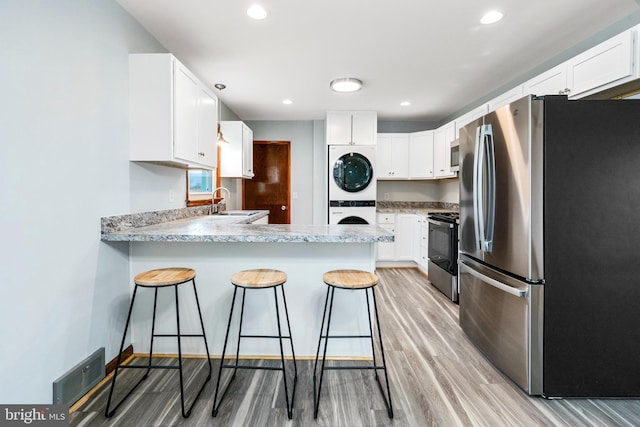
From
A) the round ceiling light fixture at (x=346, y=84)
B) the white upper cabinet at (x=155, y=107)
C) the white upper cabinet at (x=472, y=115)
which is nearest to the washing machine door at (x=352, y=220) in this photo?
the white upper cabinet at (x=472, y=115)

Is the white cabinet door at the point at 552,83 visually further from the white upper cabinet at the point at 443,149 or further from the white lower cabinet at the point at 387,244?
the white lower cabinet at the point at 387,244

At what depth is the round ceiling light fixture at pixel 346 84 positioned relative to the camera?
339 centimetres

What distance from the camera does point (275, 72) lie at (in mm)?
3223

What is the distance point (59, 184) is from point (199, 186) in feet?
6.57

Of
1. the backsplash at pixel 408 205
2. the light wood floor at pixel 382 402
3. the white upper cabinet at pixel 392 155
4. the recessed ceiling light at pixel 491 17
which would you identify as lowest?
the light wood floor at pixel 382 402

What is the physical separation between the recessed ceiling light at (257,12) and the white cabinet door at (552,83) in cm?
220

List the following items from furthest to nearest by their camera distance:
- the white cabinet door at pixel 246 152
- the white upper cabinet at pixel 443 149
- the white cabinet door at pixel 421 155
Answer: the white cabinet door at pixel 421 155, the white upper cabinet at pixel 443 149, the white cabinet door at pixel 246 152

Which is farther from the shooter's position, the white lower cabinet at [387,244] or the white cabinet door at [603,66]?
the white lower cabinet at [387,244]

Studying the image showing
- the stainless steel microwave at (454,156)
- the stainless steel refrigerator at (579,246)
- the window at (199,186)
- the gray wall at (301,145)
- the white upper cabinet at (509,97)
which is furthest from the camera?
the gray wall at (301,145)

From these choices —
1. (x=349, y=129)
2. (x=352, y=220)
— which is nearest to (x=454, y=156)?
(x=349, y=129)

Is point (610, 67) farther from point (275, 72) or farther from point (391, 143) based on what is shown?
point (391, 143)

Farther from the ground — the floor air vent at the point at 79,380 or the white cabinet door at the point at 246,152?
the white cabinet door at the point at 246,152

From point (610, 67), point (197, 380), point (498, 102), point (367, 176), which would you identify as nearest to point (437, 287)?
point (367, 176)

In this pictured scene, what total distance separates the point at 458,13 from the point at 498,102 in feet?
4.08
